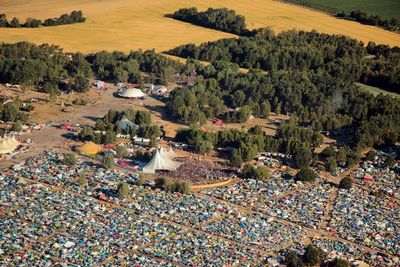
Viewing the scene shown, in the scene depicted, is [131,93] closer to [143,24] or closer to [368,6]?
[143,24]

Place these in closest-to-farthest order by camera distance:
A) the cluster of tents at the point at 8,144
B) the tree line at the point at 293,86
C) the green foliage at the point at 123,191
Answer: the green foliage at the point at 123,191 → the cluster of tents at the point at 8,144 → the tree line at the point at 293,86

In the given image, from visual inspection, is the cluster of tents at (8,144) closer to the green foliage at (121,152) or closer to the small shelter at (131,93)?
the green foliage at (121,152)

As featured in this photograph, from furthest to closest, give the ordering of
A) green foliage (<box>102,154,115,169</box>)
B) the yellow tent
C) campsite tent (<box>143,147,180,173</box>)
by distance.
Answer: the yellow tent
campsite tent (<box>143,147,180,173</box>)
green foliage (<box>102,154,115,169</box>)

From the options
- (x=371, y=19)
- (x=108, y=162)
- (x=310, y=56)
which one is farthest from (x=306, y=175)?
(x=371, y=19)

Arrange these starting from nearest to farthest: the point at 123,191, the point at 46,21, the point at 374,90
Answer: the point at 123,191, the point at 374,90, the point at 46,21

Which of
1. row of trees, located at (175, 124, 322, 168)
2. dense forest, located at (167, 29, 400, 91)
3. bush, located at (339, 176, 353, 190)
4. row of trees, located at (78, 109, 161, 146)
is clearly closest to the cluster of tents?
row of trees, located at (78, 109, 161, 146)

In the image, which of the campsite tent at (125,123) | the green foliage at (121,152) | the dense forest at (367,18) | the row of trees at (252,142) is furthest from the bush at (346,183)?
the dense forest at (367,18)

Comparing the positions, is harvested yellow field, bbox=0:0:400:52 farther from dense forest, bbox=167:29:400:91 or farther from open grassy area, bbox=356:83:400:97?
open grassy area, bbox=356:83:400:97
